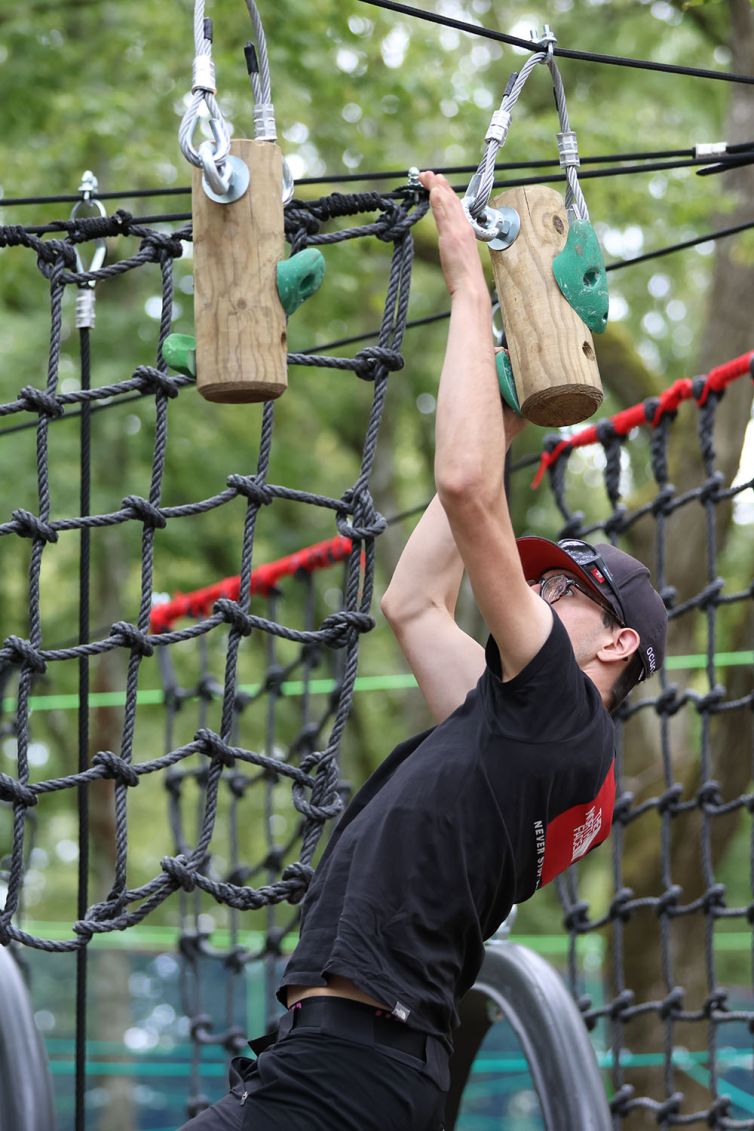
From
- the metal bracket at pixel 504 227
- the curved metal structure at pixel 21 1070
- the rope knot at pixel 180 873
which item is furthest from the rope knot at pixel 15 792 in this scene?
the metal bracket at pixel 504 227

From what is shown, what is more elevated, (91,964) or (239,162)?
(91,964)

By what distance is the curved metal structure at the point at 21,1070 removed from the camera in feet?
7.98

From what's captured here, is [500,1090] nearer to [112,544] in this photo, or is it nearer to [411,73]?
[112,544]

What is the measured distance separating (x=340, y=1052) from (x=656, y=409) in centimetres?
215

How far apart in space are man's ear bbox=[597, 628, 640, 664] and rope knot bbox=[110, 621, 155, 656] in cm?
68

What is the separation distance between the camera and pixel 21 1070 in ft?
8.09

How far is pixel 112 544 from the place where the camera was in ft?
27.1

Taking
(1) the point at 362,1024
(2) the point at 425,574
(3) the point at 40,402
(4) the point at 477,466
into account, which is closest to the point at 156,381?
(3) the point at 40,402

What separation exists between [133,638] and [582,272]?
854 millimetres

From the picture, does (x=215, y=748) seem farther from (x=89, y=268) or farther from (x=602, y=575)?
(x=89, y=268)

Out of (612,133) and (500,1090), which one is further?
(500,1090)

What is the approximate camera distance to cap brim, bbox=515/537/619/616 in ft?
6.91

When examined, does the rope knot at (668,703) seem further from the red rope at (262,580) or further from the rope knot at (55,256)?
the rope knot at (55,256)

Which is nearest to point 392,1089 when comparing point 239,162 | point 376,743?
point 239,162
